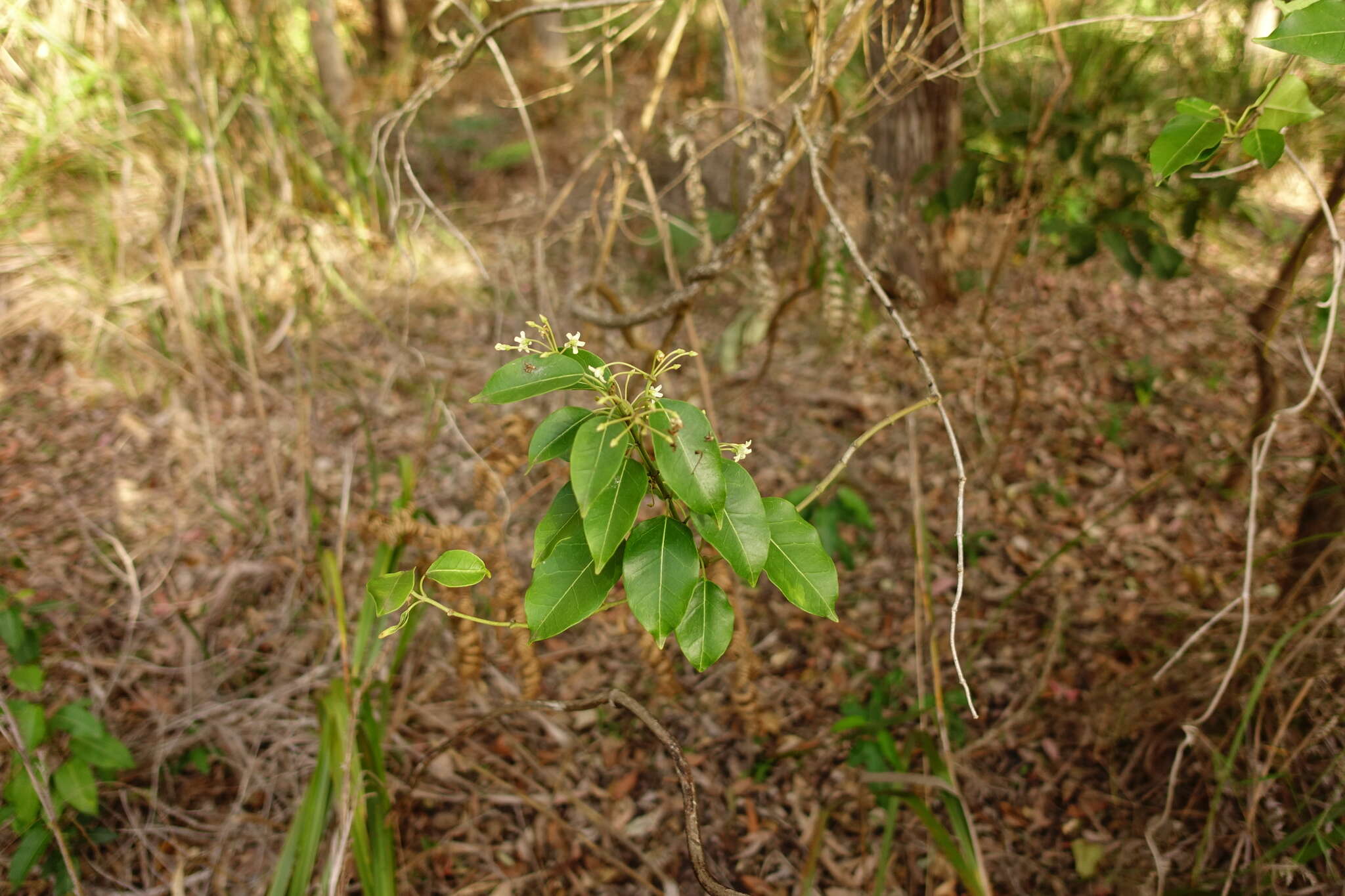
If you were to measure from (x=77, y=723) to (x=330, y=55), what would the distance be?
167 inches

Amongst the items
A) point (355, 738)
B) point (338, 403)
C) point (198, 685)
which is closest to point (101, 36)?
point (338, 403)

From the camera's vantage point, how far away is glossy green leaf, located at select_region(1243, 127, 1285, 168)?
1.03 meters

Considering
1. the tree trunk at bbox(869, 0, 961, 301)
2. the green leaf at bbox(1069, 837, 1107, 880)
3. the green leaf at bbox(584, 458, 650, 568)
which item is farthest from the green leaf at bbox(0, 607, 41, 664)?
the tree trunk at bbox(869, 0, 961, 301)

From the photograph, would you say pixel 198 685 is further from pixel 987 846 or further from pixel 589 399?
pixel 987 846

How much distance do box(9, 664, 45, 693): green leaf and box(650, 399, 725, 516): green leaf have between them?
1.73 meters

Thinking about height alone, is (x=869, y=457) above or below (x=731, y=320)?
below

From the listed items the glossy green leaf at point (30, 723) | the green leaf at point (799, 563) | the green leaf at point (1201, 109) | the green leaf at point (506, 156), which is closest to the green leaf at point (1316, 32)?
the green leaf at point (1201, 109)

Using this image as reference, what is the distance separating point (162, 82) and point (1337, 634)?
14.2ft

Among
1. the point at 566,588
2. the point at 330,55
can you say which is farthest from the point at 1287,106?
the point at 330,55

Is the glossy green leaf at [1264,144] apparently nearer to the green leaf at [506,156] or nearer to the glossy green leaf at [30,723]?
the glossy green leaf at [30,723]

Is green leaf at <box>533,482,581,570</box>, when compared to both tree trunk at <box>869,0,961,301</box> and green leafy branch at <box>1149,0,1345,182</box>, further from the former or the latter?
tree trunk at <box>869,0,961,301</box>

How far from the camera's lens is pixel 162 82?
120 inches

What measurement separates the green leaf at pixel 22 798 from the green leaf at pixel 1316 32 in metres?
2.42

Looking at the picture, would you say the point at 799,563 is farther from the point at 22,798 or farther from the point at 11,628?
the point at 11,628
